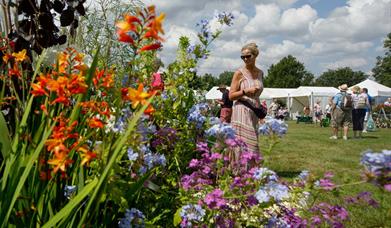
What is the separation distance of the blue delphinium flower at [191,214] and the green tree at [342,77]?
97.0 meters

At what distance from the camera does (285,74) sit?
74.1 m

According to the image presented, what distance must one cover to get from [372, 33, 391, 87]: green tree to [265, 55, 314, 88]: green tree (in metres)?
13.6

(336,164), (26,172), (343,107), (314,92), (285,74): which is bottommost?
(336,164)

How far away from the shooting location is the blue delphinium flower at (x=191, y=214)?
1.58 meters

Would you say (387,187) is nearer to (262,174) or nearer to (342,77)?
(262,174)


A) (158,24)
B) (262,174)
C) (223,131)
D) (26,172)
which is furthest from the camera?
(223,131)

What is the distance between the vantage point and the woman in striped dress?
4027 millimetres

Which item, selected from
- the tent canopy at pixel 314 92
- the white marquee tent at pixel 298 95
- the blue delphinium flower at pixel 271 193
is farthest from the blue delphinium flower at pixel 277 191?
the tent canopy at pixel 314 92

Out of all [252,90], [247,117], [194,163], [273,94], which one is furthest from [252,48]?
[273,94]

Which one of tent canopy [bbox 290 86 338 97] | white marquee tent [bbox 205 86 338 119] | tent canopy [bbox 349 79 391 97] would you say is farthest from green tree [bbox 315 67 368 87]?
tent canopy [bbox 349 79 391 97]

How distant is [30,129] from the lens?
1.71 metres

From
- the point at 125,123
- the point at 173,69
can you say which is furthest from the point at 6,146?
the point at 173,69

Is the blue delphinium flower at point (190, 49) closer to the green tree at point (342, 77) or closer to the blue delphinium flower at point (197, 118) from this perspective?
the blue delphinium flower at point (197, 118)

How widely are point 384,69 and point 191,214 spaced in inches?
3036
